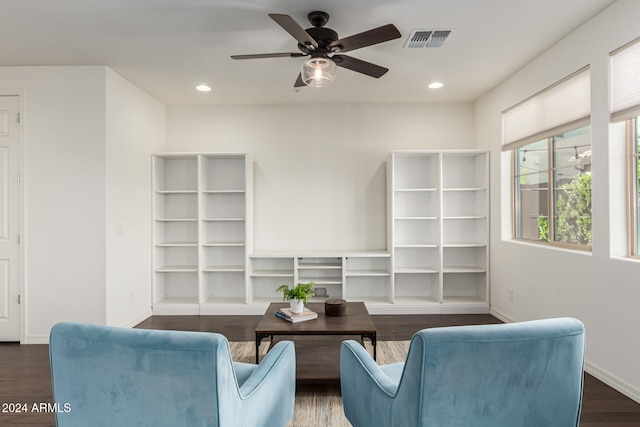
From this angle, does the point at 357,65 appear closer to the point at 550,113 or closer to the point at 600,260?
the point at 550,113

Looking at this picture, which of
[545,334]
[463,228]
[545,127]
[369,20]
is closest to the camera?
[545,334]

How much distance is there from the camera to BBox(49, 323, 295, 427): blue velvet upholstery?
128 centimetres

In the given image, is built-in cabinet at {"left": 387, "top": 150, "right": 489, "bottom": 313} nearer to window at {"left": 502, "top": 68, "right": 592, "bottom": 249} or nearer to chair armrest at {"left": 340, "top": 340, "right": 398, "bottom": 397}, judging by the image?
window at {"left": 502, "top": 68, "right": 592, "bottom": 249}

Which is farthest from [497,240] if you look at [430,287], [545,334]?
[545,334]

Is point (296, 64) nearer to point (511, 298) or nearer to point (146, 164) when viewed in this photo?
point (146, 164)

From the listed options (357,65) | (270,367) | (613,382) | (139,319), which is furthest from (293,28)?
(139,319)

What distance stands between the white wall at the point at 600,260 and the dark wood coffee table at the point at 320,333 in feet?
5.55

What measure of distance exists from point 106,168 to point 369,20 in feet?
9.30

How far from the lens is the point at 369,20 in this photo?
9.14 ft

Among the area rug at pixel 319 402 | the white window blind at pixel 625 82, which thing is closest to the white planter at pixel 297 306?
the area rug at pixel 319 402

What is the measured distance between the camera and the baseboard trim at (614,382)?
2.44 meters

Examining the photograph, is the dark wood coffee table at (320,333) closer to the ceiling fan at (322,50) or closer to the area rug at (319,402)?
the area rug at (319,402)

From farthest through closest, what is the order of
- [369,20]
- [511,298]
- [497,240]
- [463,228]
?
[463,228]
[497,240]
[511,298]
[369,20]

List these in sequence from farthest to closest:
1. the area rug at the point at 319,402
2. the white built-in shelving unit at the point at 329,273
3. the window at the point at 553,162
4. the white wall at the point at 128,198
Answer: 1. the white built-in shelving unit at the point at 329,273
2. the white wall at the point at 128,198
3. the window at the point at 553,162
4. the area rug at the point at 319,402
